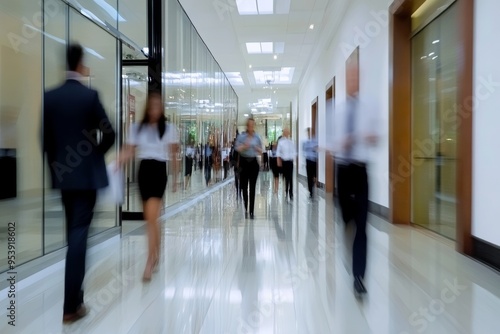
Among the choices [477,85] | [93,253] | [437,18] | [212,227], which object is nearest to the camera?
[477,85]

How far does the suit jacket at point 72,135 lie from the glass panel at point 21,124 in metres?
1.89

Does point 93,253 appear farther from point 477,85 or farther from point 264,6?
point 264,6

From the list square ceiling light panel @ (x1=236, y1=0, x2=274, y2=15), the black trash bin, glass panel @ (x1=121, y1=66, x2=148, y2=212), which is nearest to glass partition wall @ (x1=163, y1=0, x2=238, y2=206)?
glass panel @ (x1=121, y1=66, x2=148, y2=212)

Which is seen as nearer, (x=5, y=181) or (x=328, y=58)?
(x=5, y=181)

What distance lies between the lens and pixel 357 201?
278cm

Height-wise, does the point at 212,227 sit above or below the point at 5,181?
below

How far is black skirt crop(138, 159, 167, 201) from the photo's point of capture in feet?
10.7

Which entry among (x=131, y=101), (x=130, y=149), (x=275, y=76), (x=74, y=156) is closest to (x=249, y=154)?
(x=131, y=101)

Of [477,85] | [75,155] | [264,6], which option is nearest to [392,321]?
[75,155]

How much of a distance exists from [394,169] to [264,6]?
5.85 meters

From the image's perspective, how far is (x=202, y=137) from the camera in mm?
12336

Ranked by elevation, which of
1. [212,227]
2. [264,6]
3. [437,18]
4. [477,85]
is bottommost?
[212,227]

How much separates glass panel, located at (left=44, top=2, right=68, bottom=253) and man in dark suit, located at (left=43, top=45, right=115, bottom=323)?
1898 millimetres

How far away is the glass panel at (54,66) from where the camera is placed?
13.7ft
